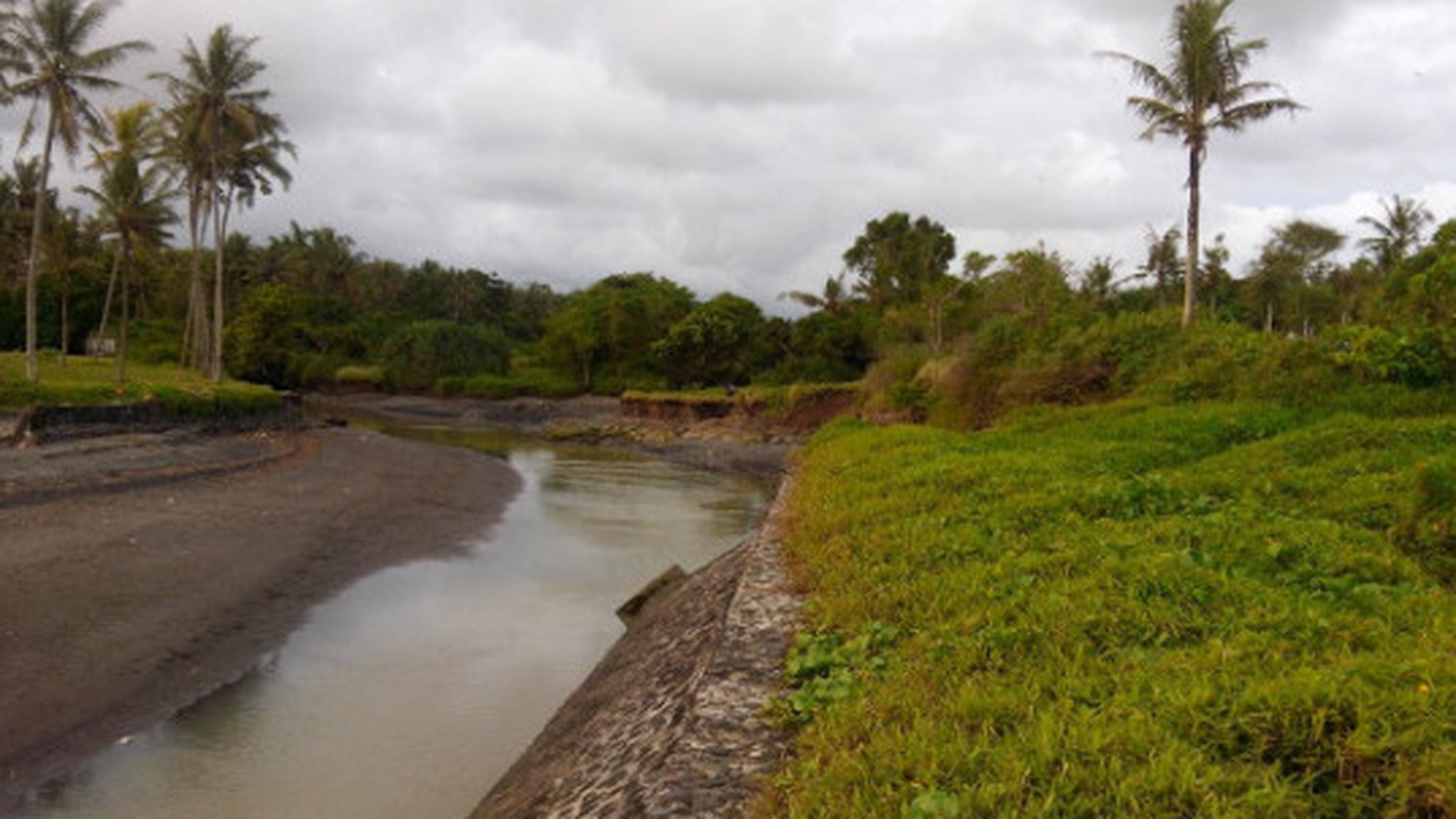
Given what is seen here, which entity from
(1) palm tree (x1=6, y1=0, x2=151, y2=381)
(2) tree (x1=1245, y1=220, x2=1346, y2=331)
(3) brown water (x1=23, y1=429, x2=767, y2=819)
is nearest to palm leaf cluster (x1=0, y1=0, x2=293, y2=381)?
(1) palm tree (x1=6, y1=0, x2=151, y2=381)

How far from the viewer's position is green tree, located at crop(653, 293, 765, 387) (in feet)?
213

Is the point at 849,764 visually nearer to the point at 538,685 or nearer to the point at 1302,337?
the point at 538,685

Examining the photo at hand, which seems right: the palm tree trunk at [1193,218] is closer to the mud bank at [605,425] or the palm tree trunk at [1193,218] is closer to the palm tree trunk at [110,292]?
the mud bank at [605,425]

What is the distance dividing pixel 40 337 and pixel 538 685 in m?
78.0

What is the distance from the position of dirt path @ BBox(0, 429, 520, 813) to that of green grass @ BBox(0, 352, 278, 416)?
9.43 ft

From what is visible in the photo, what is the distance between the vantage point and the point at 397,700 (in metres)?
9.75

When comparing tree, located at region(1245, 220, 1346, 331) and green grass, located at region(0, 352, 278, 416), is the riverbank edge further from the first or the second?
tree, located at region(1245, 220, 1346, 331)

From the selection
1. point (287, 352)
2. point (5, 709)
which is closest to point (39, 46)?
point (5, 709)

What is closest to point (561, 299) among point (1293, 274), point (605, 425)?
point (605, 425)

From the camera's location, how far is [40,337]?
7000cm

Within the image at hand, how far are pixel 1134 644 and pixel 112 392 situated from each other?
31262mm

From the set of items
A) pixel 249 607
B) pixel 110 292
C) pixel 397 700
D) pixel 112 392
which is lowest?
pixel 397 700

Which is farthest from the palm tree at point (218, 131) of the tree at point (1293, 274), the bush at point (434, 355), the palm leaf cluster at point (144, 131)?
the tree at point (1293, 274)

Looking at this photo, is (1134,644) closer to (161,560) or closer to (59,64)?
(161,560)
